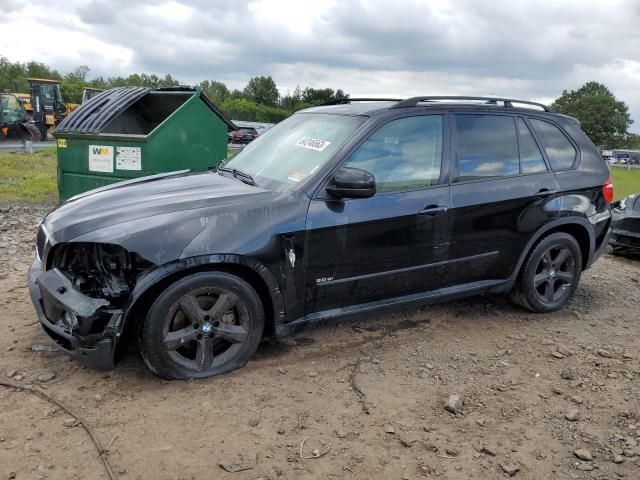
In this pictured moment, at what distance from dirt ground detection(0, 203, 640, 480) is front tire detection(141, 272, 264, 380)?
117 millimetres

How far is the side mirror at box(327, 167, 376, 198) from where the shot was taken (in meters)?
3.55

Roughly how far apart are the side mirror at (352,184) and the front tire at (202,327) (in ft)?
2.73

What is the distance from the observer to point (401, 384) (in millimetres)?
3598

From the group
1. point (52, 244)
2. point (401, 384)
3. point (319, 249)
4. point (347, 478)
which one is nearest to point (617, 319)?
point (401, 384)

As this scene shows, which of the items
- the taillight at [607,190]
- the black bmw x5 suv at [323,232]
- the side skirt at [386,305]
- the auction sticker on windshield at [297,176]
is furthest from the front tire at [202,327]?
the taillight at [607,190]

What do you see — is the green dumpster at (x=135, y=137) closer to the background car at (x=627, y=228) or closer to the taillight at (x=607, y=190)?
the taillight at (x=607, y=190)

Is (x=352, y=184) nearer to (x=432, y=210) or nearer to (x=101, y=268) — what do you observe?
(x=432, y=210)

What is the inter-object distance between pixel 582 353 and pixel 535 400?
96 centimetres

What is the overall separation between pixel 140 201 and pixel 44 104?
81.9ft

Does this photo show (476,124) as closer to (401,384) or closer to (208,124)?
Result: (401,384)

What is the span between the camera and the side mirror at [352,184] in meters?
3.55

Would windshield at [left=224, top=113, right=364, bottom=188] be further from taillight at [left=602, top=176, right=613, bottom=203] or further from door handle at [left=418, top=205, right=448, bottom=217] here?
taillight at [left=602, top=176, right=613, bottom=203]

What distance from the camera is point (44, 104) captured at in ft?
82.4

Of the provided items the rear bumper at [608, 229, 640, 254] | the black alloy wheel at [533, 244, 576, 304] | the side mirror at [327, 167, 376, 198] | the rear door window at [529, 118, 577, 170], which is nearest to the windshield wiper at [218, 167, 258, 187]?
the side mirror at [327, 167, 376, 198]
